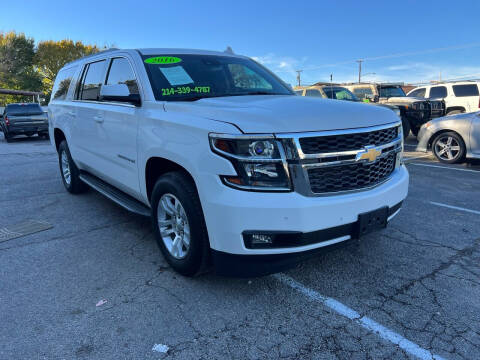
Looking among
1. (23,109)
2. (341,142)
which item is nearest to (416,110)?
(341,142)

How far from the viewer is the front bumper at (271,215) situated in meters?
2.29

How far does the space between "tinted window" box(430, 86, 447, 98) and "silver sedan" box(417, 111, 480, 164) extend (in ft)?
21.8

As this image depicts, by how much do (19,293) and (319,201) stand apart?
96.9 inches

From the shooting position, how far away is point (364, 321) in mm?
2436

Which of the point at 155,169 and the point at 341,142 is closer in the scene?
the point at 341,142

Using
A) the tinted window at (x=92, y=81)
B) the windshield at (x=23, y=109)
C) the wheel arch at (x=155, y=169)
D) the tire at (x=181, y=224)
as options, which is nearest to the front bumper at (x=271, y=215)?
the tire at (x=181, y=224)

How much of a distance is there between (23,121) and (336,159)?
57.8 ft

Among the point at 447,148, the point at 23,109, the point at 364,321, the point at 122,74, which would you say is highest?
the point at 23,109

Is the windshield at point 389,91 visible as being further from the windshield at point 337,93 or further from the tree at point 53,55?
the tree at point 53,55

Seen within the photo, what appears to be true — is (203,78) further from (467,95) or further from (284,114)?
(467,95)

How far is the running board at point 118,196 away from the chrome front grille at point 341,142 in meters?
1.78

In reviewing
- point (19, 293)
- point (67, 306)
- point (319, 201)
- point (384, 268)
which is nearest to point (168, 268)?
point (67, 306)

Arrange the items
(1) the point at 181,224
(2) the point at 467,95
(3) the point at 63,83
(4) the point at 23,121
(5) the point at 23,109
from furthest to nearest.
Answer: (5) the point at 23,109 → (4) the point at 23,121 → (2) the point at 467,95 → (3) the point at 63,83 → (1) the point at 181,224

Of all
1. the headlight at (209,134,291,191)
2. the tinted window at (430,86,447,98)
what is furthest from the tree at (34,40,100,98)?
the headlight at (209,134,291,191)
